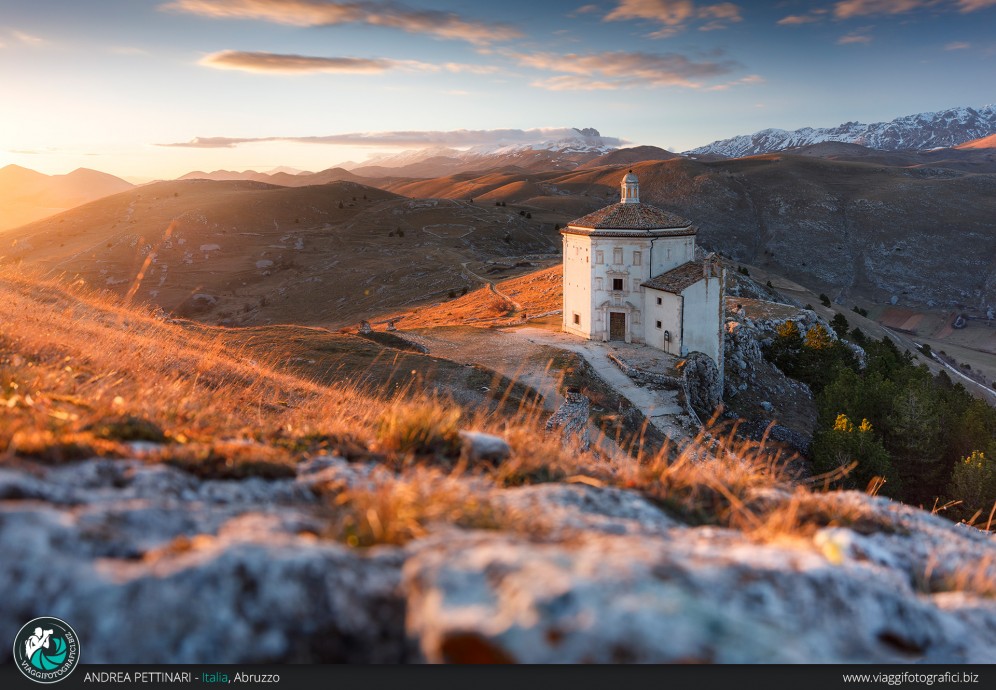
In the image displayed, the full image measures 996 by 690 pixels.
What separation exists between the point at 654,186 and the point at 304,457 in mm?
181659

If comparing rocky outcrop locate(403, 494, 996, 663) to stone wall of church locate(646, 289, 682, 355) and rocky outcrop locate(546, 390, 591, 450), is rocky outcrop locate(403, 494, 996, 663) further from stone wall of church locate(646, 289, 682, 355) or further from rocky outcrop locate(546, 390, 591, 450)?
stone wall of church locate(646, 289, 682, 355)

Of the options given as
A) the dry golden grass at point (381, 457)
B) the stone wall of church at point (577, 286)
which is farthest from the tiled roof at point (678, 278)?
the dry golden grass at point (381, 457)

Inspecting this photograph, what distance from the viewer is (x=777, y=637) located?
2.77 m

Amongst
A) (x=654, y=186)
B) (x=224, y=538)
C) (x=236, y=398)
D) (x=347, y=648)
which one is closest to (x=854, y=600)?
(x=347, y=648)

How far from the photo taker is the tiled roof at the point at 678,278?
3569 centimetres

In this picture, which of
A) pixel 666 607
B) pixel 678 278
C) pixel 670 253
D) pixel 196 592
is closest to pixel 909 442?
pixel 678 278

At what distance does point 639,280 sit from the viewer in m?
38.8

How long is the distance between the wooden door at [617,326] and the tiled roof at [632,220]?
18.4 ft

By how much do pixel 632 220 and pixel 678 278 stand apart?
500 cm

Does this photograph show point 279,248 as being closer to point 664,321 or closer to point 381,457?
point 664,321

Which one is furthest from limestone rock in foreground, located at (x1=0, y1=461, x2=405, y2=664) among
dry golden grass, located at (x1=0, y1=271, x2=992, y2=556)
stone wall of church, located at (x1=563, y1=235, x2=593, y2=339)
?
stone wall of church, located at (x1=563, y1=235, x2=593, y2=339)

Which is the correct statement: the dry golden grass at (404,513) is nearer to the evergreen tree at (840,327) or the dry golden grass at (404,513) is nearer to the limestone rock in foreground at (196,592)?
the limestone rock in foreground at (196,592)

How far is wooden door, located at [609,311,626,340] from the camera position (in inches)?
1551

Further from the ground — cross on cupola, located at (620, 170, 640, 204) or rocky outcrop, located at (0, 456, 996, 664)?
cross on cupola, located at (620, 170, 640, 204)
